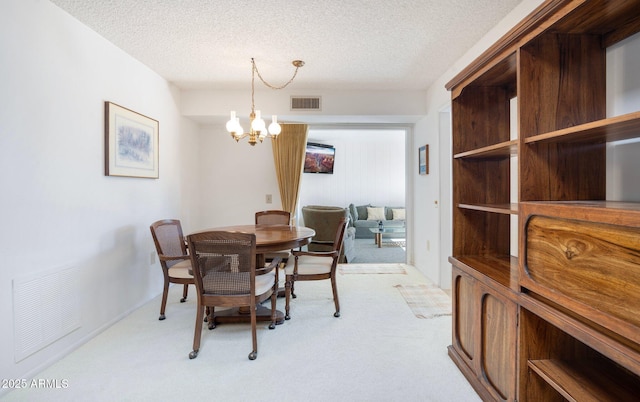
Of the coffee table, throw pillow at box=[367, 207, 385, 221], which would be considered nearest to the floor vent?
the coffee table

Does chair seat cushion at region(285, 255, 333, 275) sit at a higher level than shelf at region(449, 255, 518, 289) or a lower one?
lower

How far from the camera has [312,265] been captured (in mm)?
2748

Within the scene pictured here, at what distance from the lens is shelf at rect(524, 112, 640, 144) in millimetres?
971

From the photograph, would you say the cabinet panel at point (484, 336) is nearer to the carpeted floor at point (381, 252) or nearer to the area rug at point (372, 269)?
the area rug at point (372, 269)

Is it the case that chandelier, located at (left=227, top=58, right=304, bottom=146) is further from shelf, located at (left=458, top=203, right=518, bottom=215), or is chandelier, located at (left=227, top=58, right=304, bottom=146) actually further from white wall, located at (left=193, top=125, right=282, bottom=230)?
shelf, located at (left=458, top=203, right=518, bottom=215)

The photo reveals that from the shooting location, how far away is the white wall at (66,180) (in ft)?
5.66

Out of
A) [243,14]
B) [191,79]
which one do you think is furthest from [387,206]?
[243,14]

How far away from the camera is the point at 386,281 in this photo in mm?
3703

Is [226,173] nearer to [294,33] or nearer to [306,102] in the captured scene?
[306,102]

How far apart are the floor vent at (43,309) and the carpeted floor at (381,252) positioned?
147 inches

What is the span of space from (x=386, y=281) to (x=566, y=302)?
266 cm

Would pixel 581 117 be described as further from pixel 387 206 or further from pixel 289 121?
pixel 387 206

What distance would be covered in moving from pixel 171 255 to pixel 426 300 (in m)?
2.56

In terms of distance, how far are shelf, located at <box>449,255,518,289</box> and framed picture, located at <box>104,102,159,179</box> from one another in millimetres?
2768
